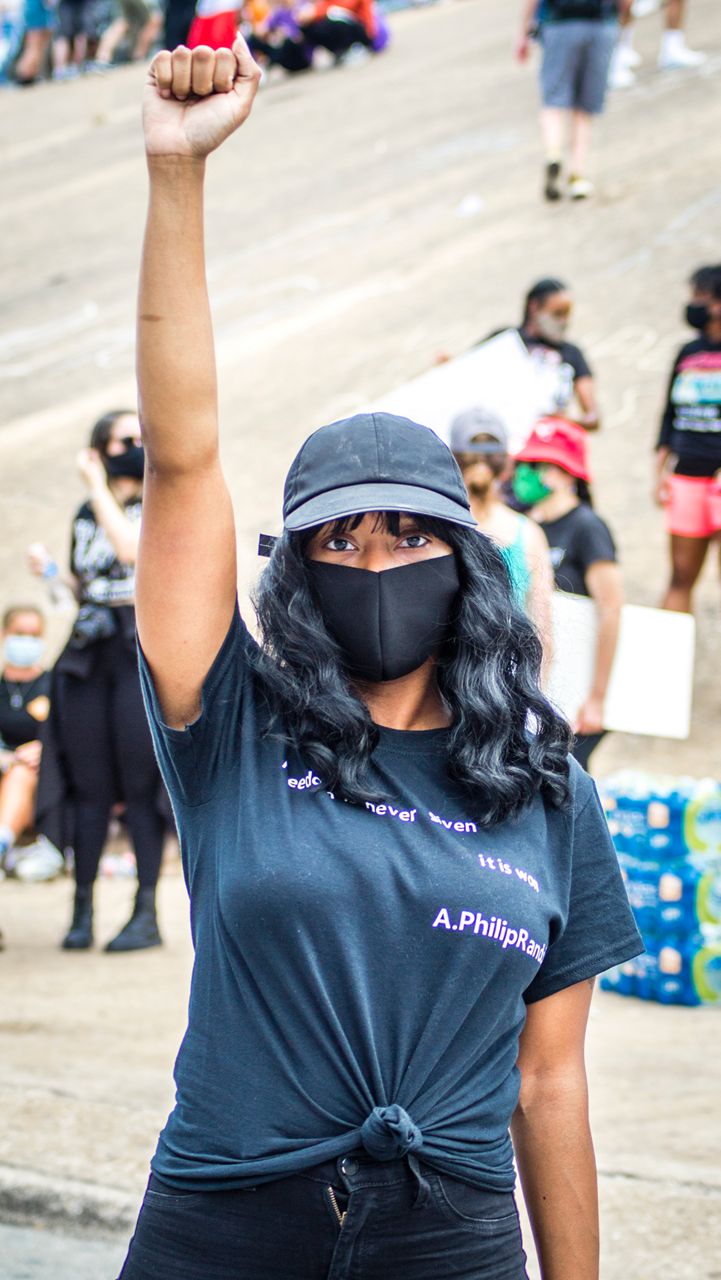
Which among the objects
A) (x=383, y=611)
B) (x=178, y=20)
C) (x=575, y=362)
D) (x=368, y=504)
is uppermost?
(x=178, y=20)

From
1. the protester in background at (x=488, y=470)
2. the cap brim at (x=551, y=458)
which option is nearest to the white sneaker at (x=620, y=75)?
the cap brim at (x=551, y=458)

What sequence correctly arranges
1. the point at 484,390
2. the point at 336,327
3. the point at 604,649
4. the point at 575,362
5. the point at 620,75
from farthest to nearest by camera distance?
the point at 620,75
the point at 336,327
the point at 575,362
the point at 484,390
the point at 604,649

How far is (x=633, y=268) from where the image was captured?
11.6 meters

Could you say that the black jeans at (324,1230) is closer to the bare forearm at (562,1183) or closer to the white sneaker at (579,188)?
the bare forearm at (562,1183)

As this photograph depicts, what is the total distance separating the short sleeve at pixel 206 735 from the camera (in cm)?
196

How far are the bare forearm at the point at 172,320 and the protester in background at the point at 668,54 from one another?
1442 cm

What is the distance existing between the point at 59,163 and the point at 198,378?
1576 centimetres

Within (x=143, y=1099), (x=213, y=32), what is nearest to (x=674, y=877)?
(x=143, y=1099)

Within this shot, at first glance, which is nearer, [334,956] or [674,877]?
[334,956]

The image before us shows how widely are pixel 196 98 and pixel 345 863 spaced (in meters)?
0.92

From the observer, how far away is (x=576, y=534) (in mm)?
5648

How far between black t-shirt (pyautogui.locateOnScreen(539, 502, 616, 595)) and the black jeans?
3.87 m

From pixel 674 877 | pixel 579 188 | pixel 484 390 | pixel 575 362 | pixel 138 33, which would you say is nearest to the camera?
pixel 674 877

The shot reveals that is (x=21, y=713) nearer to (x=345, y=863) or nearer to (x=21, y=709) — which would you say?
(x=21, y=709)
